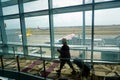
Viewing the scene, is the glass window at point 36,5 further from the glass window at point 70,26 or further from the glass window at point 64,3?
the glass window at point 70,26

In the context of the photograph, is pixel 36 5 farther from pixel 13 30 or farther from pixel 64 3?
pixel 13 30

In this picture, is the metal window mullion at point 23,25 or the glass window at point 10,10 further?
the glass window at point 10,10

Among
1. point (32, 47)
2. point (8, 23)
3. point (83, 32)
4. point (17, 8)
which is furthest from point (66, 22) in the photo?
point (8, 23)

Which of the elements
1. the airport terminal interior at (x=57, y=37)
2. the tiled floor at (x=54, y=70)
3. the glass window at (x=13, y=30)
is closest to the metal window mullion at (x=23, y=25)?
the airport terminal interior at (x=57, y=37)

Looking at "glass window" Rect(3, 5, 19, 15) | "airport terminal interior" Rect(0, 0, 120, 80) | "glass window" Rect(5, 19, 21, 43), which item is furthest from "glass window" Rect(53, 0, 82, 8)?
"glass window" Rect(5, 19, 21, 43)

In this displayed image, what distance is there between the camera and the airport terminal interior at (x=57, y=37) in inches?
169

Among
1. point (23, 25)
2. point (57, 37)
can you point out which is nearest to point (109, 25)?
point (57, 37)

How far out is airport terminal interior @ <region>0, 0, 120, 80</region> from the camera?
429 centimetres

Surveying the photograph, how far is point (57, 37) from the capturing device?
21.2ft

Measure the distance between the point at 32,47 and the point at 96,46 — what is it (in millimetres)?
3059

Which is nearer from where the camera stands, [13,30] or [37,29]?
[37,29]

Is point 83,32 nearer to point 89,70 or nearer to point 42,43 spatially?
point 42,43

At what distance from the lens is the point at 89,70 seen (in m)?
3.65

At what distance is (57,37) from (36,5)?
1.66 metres
